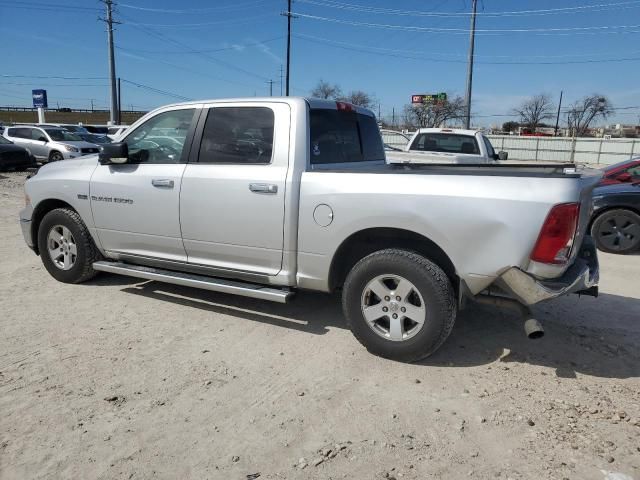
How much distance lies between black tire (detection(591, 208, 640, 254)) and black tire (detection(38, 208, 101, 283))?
23.6ft

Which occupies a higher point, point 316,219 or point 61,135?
point 61,135

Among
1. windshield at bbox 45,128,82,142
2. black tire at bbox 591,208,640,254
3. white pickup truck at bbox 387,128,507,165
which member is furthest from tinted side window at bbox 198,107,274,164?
windshield at bbox 45,128,82,142

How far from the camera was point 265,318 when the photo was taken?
4.75 meters

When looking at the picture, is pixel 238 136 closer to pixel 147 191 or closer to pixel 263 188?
pixel 263 188

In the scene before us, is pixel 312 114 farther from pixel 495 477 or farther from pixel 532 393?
pixel 495 477

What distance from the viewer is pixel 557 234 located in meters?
3.24

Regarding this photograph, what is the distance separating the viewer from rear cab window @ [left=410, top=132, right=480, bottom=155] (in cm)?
1140

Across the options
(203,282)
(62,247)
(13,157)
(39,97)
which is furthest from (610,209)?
(39,97)

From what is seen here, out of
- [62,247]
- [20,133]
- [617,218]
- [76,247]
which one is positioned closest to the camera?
[76,247]

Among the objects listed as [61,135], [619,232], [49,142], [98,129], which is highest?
[98,129]

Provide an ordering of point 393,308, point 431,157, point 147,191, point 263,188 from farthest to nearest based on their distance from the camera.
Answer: point 431,157 → point 147,191 → point 263,188 → point 393,308

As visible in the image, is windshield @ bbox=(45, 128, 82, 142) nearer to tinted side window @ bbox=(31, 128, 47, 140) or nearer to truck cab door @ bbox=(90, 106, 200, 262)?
tinted side window @ bbox=(31, 128, 47, 140)

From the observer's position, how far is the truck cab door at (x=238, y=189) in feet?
13.7

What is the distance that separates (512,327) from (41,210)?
199 inches
